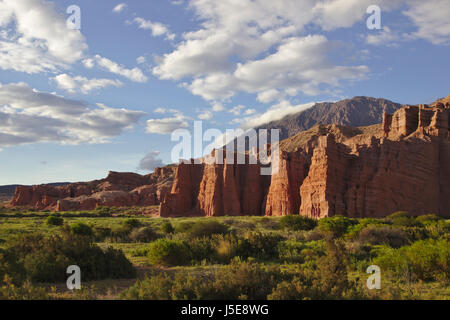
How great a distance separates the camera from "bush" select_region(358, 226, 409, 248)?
18359 millimetres

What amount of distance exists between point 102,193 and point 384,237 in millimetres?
98699

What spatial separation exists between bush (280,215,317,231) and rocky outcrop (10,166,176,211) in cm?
6037

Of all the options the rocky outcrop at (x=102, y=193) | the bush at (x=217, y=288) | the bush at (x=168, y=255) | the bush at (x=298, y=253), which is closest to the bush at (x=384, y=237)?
the bush at (x=298, y=253)

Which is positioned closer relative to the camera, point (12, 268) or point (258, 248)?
point (12, 268)

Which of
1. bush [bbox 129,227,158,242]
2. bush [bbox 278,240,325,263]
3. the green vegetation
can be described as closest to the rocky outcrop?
bush [bbox 129,227,158,242]

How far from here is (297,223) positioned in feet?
98.7

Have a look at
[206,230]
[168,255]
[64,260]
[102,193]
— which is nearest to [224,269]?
[168,255]

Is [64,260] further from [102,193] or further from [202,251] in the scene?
[102,193]

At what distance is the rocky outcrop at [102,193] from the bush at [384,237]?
237 feet

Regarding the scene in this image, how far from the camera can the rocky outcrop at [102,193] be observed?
322ft

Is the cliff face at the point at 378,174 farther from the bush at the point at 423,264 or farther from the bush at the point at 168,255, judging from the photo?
the bush at the point at 168,255

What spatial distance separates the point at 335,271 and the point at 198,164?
240 feet

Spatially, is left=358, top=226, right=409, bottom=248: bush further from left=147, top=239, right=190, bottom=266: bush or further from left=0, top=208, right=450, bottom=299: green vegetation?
left=147, top=239, right=190, bottom=266: bush
